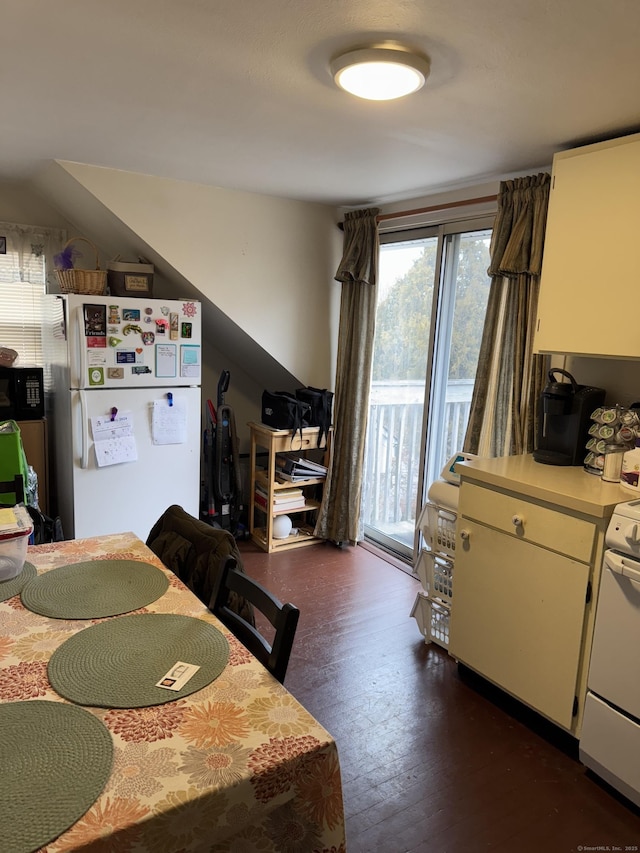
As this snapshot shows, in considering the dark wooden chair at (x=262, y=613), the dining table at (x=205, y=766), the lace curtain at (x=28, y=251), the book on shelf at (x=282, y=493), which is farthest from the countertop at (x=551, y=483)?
the lace curtain at (x=28, y=251)

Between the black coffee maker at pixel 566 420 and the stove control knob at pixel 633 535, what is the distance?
0.64 metres

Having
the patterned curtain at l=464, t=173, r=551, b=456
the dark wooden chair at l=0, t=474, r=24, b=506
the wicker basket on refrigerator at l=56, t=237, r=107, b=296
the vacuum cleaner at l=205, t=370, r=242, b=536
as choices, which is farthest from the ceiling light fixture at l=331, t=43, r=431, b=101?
the vacuum cleaner at l=205, t=370, r=242, b=536

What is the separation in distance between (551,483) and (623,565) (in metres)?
0.41

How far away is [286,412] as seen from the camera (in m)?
3.65

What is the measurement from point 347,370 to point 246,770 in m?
2.98

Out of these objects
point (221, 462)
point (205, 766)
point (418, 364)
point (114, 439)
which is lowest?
point (221, 462)

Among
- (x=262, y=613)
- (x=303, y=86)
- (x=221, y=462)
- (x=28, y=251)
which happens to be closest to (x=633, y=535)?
(x=262, y=613)

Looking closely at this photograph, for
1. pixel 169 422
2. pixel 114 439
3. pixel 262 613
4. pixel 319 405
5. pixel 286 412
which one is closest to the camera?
pixel 262 613

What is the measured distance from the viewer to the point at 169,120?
2219 mm

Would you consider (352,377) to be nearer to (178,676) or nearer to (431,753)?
(431,753)

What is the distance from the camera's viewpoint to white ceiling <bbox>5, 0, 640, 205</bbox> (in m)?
1.42

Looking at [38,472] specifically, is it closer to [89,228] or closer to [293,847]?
[89,228]

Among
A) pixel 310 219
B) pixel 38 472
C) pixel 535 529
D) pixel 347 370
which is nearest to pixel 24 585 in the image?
pixel 535 529

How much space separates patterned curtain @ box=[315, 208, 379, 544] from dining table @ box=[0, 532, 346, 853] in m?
2.53
